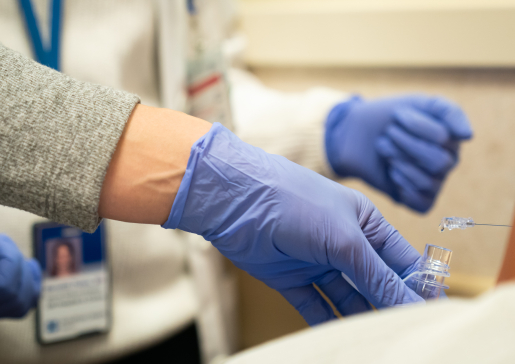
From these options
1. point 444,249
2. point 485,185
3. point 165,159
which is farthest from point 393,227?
point 485,185

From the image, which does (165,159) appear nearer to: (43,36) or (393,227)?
(393,227)

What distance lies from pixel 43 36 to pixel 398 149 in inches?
22.9

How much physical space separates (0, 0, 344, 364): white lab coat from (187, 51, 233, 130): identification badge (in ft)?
0.07

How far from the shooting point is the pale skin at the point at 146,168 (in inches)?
12.1

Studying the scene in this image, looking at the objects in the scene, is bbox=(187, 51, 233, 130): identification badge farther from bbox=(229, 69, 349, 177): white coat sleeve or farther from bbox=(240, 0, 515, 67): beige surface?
bbox=(240, 0, 515, 67): beige surface

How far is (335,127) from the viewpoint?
2.30 feet

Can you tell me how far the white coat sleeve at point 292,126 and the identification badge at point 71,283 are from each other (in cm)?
33

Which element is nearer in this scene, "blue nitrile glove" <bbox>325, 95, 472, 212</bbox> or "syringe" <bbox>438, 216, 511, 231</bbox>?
"syringe" <bbox>438, 216, 511, 231</bbox>

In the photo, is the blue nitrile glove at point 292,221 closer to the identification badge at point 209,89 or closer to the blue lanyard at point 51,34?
the identification badge at point 209,89

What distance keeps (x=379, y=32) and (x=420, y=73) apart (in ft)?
0.43

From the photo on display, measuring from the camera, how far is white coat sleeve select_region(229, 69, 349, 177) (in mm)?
691

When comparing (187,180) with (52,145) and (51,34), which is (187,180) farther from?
(51,34)

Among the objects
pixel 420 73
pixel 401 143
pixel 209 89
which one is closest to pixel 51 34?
pixel 209 89

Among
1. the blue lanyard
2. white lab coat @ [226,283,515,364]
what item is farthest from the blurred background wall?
the blue lanyard
